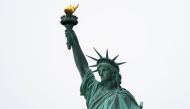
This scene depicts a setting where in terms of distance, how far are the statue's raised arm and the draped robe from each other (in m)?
0.20

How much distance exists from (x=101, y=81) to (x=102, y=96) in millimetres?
490

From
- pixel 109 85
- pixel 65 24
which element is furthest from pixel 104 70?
pixel 65 24

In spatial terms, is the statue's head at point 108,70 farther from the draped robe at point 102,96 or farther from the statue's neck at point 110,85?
the draped robe at point 102,96

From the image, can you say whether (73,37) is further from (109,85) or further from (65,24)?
(109,85)

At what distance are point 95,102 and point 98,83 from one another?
651 millimetres

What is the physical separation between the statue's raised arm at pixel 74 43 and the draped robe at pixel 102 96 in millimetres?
198

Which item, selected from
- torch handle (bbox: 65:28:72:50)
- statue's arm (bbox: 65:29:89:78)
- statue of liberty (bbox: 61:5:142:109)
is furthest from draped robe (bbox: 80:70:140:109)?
torch handle (bbox: 65:28:72:50)

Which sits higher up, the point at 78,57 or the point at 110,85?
the point at 78,57

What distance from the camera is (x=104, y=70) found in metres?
16.8

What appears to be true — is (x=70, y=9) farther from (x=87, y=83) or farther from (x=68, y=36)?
Result: (x=87, y=83)

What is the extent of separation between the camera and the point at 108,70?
16766 mm

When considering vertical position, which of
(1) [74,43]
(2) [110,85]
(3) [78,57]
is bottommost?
(2) [110,85]

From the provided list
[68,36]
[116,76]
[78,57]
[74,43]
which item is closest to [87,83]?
[78,57]

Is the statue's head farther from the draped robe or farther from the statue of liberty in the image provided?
the draped robe
